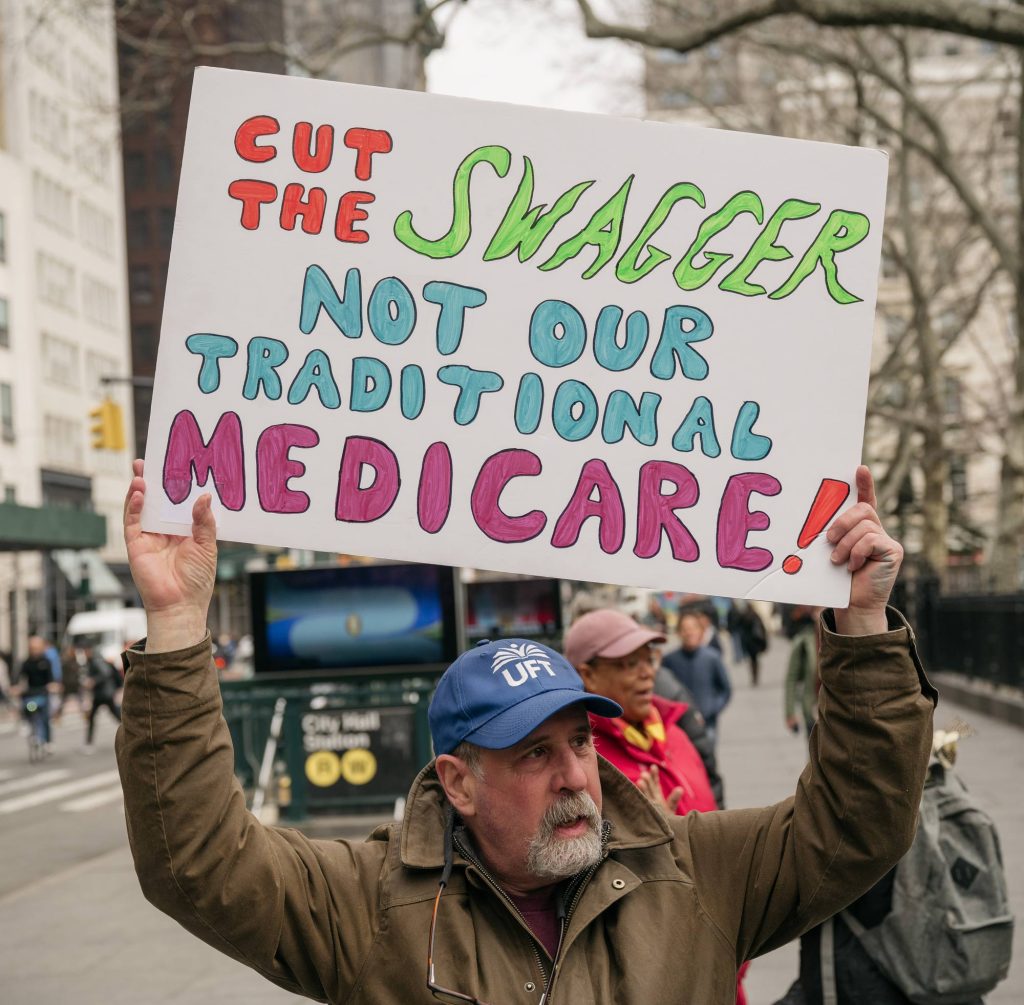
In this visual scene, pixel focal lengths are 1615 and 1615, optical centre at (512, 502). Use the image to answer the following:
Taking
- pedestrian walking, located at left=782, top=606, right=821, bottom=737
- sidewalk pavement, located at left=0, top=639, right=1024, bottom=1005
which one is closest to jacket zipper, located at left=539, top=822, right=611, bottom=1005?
sidewalk pavement, located at left=0, top=639, right=1024, bottom=1005

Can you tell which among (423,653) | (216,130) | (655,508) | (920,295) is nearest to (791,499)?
(655,508)

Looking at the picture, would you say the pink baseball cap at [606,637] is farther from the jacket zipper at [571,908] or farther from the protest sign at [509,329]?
the jacket zipper at [571,908]

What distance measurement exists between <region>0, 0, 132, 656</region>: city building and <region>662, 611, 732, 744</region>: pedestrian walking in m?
39.6

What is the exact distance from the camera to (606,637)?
503 centimetres

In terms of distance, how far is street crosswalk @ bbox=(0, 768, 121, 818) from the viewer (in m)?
17.4

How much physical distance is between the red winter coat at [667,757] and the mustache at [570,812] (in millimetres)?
1385

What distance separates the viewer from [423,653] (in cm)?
1298

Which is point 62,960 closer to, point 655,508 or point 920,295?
point 655,508

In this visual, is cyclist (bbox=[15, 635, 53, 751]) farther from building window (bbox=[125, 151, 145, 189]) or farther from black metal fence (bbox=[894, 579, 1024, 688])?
building window (bbox=[125, 151, 145, 189])

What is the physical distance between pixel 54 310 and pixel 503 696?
59.6 metres

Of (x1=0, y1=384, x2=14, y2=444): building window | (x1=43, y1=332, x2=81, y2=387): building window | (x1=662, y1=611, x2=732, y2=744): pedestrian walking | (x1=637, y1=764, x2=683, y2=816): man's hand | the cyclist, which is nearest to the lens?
(x1=637, y1=764, x2=683, y2=816): man's hand

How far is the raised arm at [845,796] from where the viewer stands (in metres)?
2.75

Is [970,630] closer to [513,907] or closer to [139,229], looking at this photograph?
[513,907]

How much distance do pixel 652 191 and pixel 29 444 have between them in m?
55.2
